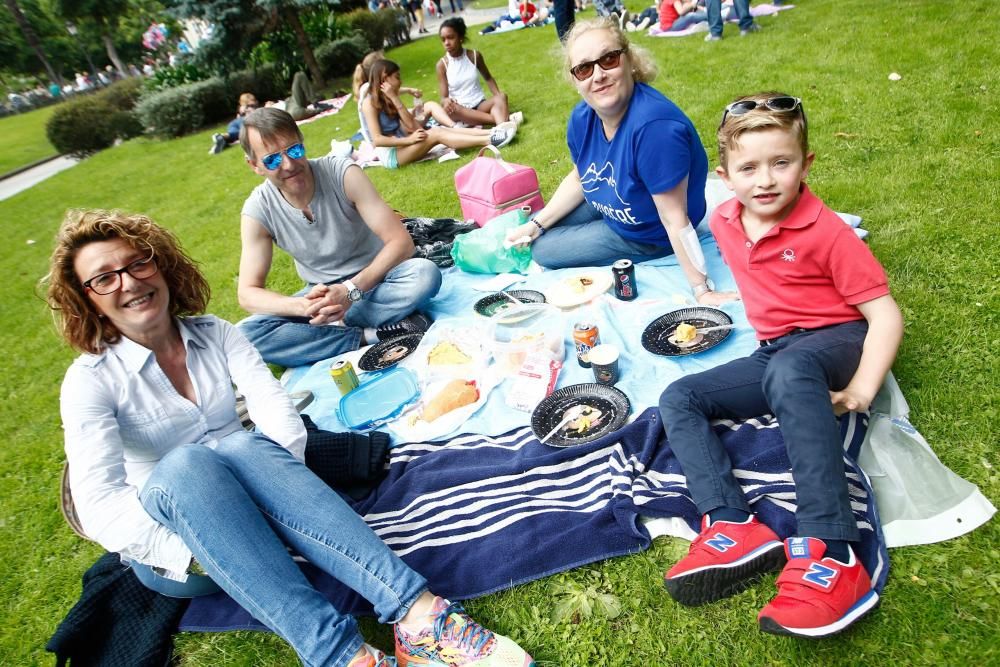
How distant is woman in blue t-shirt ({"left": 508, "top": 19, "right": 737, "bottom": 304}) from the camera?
3264 mm

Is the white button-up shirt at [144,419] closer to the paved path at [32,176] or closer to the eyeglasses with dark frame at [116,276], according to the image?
the eyeglasses with dark frame at [116,276]

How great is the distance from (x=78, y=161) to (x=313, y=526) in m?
19.9

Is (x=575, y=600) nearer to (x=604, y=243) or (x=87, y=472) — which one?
(x=87, y=472)

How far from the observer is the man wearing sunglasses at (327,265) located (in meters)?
3.87

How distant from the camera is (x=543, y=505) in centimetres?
260

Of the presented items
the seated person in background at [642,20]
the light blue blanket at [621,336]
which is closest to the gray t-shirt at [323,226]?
the light blue blanket at [621,336]

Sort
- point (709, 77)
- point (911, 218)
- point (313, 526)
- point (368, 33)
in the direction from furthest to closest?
point (368, 33) < point (709, 77) < point (911, 218) < point (313, 526)

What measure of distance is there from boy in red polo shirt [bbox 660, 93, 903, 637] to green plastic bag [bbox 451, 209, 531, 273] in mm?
1944

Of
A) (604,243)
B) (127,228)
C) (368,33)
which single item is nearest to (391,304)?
(604,243)

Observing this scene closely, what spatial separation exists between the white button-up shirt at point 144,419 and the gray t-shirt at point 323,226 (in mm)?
1338

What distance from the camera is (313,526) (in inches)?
85.3

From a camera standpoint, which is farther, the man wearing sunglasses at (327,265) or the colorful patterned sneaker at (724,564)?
the man wearing sunglasses at (327,265)

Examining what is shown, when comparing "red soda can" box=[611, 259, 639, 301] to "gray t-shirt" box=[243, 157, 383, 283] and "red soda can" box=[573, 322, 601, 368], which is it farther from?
"gray t-shirt" box=[243, 157, 383, 283]

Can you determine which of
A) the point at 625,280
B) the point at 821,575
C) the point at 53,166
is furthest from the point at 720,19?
the point at 53,166
